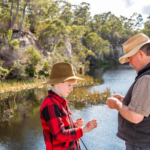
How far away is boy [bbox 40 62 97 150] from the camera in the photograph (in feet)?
4.76

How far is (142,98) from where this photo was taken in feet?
4.25

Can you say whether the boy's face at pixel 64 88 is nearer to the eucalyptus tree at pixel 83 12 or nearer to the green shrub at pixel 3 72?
the green shrub at pixel 3 72

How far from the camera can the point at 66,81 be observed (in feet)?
5.20

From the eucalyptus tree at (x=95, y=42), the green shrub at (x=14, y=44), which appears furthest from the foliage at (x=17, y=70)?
the eucalyptus tree at (x=95, y=42)

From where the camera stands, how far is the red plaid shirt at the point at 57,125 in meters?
1.45

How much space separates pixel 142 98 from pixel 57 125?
694 mm

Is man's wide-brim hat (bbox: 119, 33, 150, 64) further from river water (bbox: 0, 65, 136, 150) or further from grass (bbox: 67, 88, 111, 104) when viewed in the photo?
grass (bbox: 67, 88, 111, 104)

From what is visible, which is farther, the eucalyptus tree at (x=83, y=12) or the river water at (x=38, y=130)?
the eucalyptus tree at (x=83, y=12)

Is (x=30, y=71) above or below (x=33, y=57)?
below

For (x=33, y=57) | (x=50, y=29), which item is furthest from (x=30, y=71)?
(x=50, y=29)

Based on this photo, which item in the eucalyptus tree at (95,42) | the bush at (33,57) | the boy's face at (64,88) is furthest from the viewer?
the eucalyptus tree at (95,42)

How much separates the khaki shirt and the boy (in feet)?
1.49

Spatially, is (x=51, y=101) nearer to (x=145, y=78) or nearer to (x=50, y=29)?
(x=145, y=78)

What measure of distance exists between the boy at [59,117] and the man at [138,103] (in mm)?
301
